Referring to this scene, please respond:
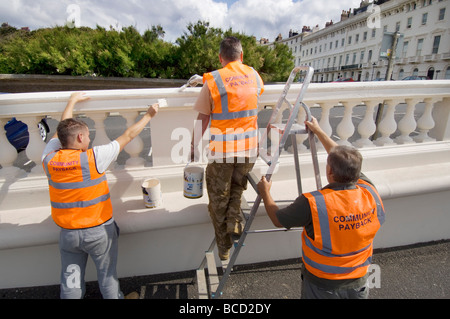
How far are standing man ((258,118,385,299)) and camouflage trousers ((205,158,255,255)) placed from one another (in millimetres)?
547

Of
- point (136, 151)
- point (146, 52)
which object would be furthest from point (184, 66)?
point (136, 151)

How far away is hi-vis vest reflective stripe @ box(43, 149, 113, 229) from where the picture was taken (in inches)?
64.0

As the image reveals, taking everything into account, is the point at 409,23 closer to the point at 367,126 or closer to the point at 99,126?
the point at 367,126

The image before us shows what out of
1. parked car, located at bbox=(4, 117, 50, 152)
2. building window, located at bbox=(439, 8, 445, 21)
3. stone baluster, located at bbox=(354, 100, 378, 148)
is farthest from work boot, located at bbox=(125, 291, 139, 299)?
building window, located at bbox=(439, 8, 445, 21)

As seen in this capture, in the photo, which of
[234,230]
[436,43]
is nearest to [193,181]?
[234,230]

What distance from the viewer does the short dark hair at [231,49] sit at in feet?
6.18

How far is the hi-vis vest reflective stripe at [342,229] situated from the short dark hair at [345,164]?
0.26 feet

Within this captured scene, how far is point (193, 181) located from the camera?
84.0 inches

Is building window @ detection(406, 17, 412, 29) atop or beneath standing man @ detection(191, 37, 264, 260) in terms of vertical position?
atop

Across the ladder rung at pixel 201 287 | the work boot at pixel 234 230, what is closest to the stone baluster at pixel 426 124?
the work boot at pixel 234 230

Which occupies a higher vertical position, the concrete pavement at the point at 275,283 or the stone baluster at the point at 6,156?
the stone baluster at the point at 6,156

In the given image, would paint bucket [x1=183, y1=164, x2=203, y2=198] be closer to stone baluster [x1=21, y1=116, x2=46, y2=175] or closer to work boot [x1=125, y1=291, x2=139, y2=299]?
work boot [x1=125, y1=291, x2=139, y2=299]

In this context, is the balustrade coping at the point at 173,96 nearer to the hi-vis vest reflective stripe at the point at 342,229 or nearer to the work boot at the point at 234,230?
the work boot at the point at 234,230

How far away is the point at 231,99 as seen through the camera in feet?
5.97
